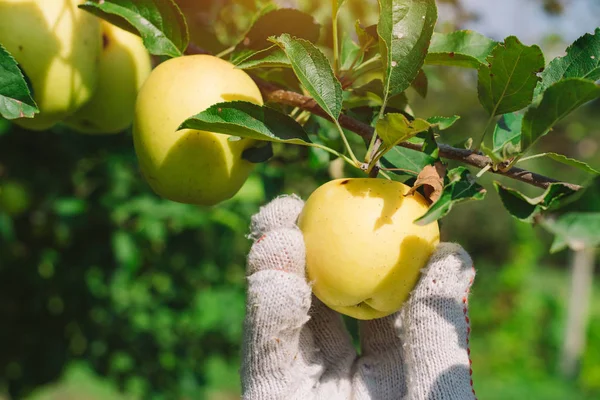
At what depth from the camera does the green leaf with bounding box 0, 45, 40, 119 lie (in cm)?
72

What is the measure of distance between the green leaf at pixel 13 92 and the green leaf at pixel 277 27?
0.33 meters

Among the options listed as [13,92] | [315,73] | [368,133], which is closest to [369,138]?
[368,133]

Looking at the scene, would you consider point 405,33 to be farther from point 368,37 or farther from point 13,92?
point 13,92

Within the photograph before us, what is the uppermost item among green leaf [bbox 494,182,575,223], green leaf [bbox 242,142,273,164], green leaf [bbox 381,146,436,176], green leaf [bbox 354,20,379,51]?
green leaf [bbox 354,20,379,51]

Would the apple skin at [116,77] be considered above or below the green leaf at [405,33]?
below

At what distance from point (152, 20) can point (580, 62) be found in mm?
574

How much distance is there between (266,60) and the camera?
0.78 meters

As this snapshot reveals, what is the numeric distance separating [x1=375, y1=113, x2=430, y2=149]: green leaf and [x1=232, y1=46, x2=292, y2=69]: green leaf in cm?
19

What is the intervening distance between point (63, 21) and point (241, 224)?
1.11 metres

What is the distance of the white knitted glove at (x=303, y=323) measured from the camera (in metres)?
0.77

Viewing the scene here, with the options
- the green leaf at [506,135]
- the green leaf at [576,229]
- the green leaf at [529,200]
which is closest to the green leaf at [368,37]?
the green leaf at [506,135]

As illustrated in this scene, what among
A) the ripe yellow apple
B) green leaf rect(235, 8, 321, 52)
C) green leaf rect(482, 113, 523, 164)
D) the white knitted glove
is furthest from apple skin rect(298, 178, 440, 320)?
the ripe yellow apple

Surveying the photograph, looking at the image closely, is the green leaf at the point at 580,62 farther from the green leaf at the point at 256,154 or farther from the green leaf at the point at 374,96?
the green leaf at the point at 256,154

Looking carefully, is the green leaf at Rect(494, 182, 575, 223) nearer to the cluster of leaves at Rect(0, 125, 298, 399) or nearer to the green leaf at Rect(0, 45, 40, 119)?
the green leaf at Rect(0, 45, 40, 119)
